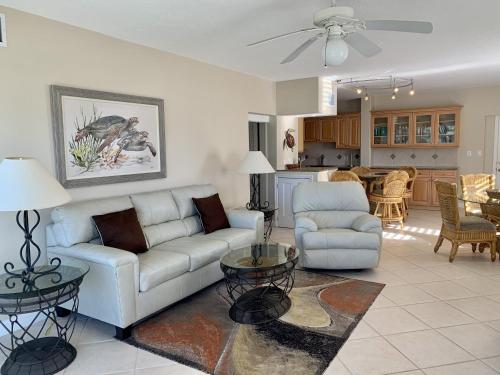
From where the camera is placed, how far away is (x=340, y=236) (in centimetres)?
393

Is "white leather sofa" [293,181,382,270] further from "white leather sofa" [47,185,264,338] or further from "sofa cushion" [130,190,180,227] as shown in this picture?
"sofa cushion" [130,190,180,227]

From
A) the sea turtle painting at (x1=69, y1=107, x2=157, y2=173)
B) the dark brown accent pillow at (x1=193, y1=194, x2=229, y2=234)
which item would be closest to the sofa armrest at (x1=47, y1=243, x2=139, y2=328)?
the sea turtle painting at (x1=69, y1=107, x2=157, y2=173)

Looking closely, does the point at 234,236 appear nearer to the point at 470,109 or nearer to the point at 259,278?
the point at 259,278

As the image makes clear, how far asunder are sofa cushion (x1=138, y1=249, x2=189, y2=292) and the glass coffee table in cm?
39

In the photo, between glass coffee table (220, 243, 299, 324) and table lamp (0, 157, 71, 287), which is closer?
table lamp (0, 157, 71, 287)

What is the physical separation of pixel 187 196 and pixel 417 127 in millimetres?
5962

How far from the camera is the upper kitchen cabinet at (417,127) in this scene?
7664 mm

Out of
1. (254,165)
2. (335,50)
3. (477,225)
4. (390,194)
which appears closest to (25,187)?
(335,50)

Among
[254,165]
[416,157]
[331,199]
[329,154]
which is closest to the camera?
[331,199]

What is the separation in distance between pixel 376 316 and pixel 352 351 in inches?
24.1

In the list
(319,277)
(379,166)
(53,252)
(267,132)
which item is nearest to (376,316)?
(319,277)

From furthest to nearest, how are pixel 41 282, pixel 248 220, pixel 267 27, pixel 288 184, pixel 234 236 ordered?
pixel 288 184 → pixel 248 220 → pixel 234 236 → pixel 267 27 → pixel 41 282

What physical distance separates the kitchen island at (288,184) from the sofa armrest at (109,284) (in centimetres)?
375

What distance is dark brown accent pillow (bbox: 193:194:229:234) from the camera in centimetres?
413
